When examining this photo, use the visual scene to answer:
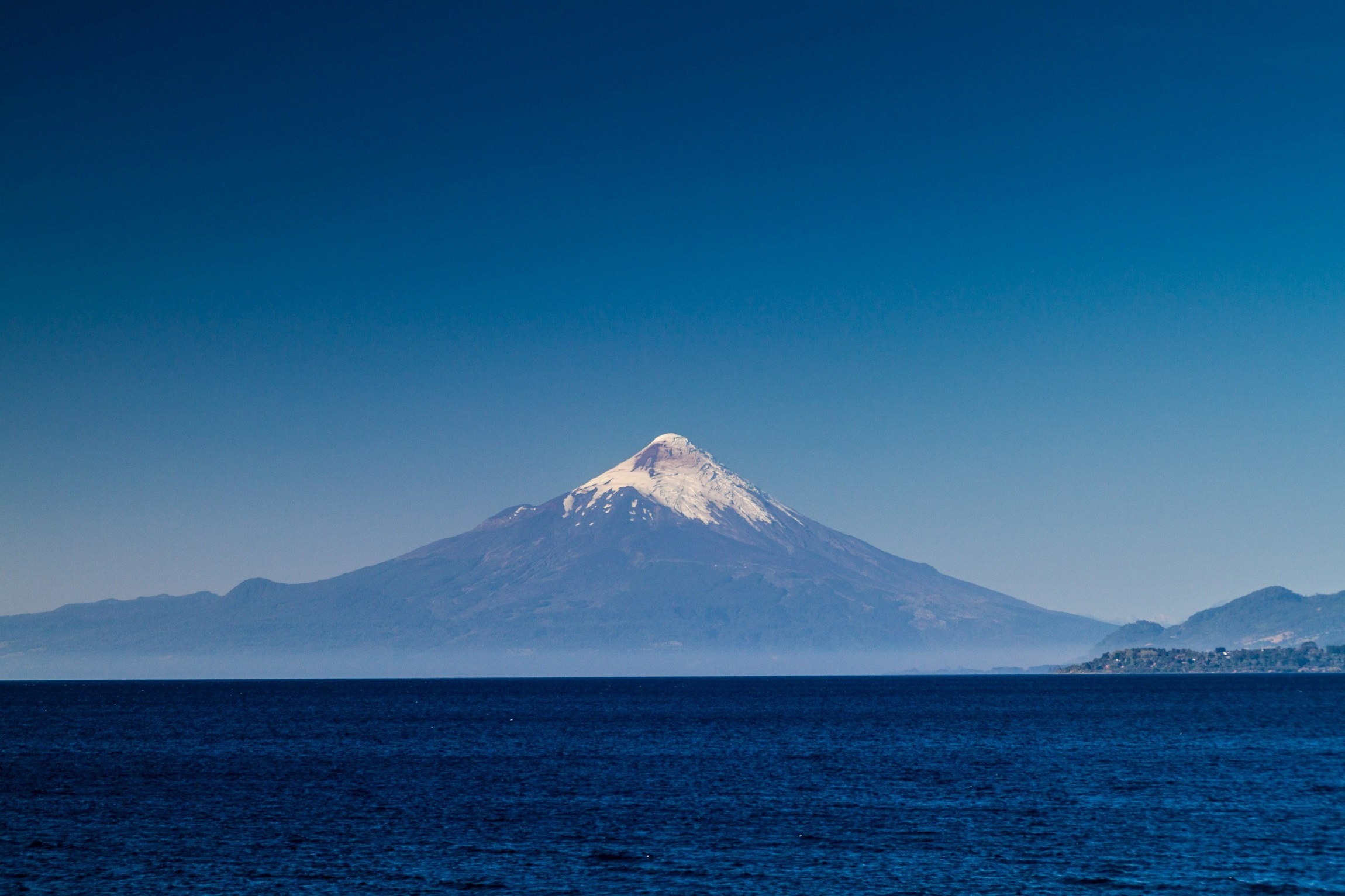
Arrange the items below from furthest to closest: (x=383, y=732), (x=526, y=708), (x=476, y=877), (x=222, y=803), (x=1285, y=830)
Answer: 1. (x=526, y=708)
2. (x=383, y=732)
3. (x=222, y=803)
4. (x=1285, y=830)
5. (x=476, y=877)

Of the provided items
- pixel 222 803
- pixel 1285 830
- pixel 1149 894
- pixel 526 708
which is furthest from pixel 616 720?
pixel 1149 894

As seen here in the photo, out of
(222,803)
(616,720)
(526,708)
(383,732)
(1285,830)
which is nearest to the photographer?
(1285,830)

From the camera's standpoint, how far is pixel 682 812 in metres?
58.2

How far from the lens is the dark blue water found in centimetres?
4366

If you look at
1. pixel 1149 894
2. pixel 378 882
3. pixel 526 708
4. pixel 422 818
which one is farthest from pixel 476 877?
pixel 526 708

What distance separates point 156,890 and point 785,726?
8507 centimetres

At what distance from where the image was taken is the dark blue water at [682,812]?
43.7 metres

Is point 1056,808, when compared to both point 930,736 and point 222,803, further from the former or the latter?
point 930,736

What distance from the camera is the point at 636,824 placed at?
Result: 5459cm

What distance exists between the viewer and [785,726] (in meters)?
122

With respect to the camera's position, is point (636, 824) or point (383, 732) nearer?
point (636, 824)

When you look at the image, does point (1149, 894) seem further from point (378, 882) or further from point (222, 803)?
point (222, 803)

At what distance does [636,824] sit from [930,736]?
55.5 metres

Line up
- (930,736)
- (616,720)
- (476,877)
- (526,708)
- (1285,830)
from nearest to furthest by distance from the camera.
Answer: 1. (476,877)
2. (1285,830)
3. (930,736)
4. (616,720)
5. (526,708)
